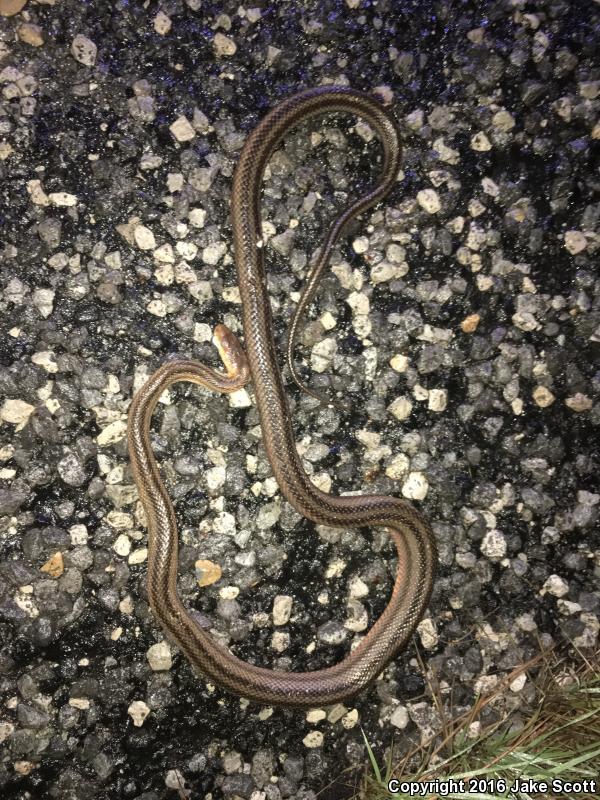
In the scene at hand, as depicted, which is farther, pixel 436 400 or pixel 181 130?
pixel 436 400

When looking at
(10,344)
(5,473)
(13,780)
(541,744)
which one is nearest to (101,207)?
(10,344)

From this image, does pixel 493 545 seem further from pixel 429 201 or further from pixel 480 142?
pixel 480 142

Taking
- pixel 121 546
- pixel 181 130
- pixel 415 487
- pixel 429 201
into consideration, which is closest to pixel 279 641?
pixel 121 546

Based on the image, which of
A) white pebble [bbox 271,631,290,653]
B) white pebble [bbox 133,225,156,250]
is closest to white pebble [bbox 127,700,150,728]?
white pebble [bbox 271,631,290,653]

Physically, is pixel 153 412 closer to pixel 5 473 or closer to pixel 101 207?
pixel 5 473

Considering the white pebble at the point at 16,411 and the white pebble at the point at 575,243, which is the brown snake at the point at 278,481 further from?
the white pebble at the point at 575,243

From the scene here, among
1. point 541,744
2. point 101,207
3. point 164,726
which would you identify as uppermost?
point 101,207
